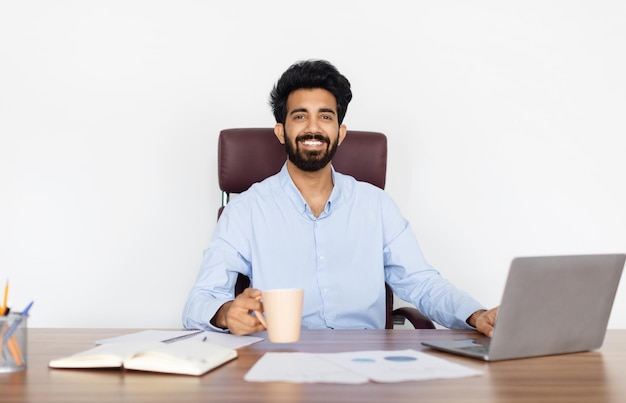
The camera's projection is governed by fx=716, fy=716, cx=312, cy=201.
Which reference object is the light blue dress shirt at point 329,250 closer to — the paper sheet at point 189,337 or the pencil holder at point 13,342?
the paper sheet at point 189,337

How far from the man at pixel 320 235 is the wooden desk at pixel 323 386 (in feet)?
3.04

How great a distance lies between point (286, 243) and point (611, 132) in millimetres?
1606

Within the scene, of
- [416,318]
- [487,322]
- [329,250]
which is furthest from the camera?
[329,250]

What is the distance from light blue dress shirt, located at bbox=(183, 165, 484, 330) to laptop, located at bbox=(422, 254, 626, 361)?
33.6 inches

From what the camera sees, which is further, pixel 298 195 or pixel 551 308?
pixel 298 195

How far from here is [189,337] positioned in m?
1.55

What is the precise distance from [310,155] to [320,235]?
273 millimetres

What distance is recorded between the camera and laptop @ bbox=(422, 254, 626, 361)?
1253 mm

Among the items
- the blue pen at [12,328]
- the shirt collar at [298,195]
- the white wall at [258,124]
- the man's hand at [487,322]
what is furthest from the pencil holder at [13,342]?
the white wall at [258,124]

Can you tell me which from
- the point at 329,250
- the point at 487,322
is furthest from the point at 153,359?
the point at 329,250

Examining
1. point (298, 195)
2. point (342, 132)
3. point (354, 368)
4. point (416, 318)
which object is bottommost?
point (416, 318)

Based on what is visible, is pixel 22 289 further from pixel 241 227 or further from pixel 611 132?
pixel 611 132

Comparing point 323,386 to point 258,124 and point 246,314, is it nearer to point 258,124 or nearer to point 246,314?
point 246,314

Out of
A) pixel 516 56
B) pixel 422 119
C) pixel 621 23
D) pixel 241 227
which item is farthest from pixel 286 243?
pixel 621 23
